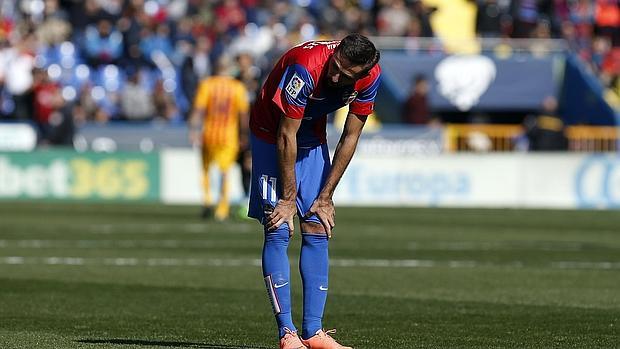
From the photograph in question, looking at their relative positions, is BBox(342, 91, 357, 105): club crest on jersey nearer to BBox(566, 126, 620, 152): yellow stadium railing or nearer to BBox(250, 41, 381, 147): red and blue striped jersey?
BBox(250, 41, 381, 147): red and blue striped jersey

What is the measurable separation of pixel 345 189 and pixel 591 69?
9.34 m

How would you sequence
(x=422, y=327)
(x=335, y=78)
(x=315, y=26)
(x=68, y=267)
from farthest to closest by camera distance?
1. (x=315, y=26)
2. (x=68, y=267)
3. (x=422, y=327)
4. (x=335, y=78)

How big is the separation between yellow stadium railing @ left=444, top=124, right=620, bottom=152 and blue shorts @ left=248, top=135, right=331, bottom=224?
22670 millimetres

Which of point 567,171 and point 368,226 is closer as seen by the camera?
point 368,226

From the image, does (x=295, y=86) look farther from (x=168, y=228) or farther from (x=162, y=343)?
(x=168, y=228)

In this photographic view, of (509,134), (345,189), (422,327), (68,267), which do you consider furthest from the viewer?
(509,134)

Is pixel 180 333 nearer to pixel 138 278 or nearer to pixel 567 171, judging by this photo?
pixel 138 278

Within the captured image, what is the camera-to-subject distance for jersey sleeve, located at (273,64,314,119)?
8.21 meters

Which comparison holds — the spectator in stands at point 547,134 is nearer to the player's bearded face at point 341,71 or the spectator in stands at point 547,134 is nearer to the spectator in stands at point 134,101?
the spectator in stands at point 134,101

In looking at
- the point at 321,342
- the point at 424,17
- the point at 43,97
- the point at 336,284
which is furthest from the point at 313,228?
the point at 424,17

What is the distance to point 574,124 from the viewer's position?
115ft

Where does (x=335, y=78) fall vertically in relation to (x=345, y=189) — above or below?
above

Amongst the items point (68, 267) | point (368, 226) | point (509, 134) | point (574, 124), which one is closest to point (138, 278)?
point (68, 267)

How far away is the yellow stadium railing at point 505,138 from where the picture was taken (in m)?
31.5
